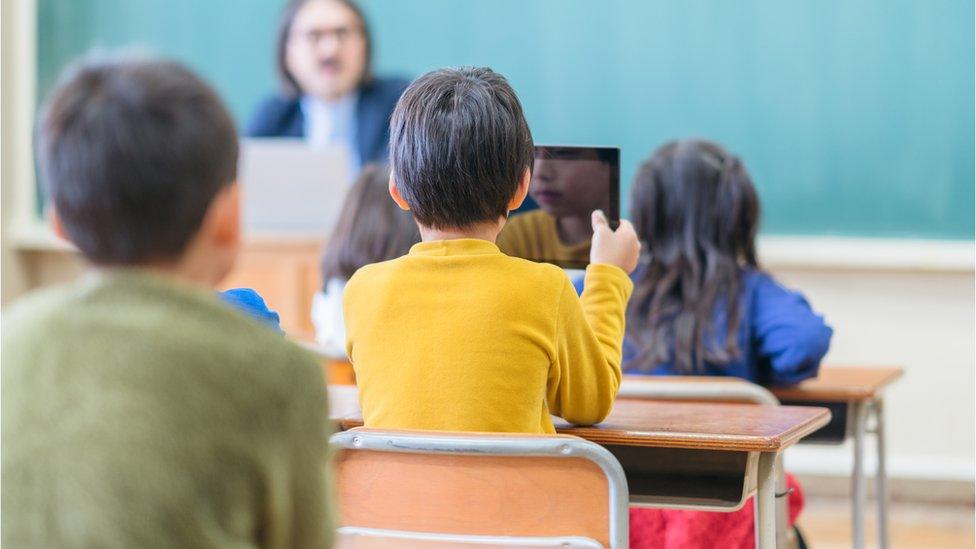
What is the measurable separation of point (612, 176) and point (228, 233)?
1.10 metres

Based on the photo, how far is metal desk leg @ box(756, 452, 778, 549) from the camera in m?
1.63

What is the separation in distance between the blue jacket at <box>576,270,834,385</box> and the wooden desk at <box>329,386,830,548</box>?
64 centimetres

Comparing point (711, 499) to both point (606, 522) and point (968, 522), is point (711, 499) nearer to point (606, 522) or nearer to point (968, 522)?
point (606, 522)

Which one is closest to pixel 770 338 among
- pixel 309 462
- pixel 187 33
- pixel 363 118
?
pixel 309 462

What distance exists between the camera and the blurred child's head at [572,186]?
193cm

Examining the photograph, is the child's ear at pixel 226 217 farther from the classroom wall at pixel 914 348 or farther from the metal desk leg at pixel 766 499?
the classroom wall at pixel 914 348

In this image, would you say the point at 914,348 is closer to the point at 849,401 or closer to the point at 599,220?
the point at 849,401

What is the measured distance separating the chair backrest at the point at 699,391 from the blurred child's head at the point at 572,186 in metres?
0.35

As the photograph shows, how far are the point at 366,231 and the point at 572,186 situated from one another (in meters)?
1.15

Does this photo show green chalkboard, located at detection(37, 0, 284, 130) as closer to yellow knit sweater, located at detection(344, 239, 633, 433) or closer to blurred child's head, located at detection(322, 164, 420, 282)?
blurred child's head, located at detection(322, 164, 420, 282)

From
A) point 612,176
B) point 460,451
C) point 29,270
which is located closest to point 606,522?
point 460,451

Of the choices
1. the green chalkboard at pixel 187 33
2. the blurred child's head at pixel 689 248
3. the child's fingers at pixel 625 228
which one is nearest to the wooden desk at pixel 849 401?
the blurred child's head at pixel 689 248

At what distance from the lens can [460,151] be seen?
1.61 metres

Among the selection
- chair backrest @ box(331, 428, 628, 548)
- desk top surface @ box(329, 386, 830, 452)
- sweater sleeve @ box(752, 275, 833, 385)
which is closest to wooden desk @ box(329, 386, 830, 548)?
desk top surface @ box(329, 386, 830, 452)
